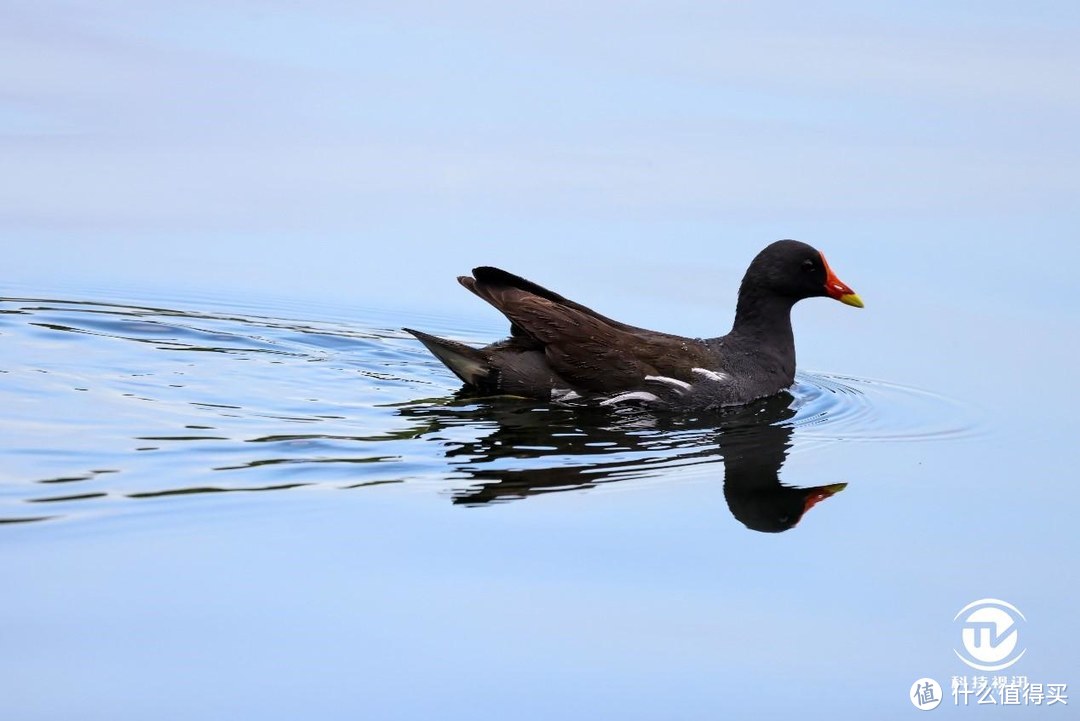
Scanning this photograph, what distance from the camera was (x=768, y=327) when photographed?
1030cm

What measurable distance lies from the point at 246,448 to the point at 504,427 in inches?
68.9

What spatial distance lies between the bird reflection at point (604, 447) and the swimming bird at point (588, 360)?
0.13m

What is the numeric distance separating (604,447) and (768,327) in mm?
2450

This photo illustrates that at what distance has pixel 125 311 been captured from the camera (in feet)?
35.5

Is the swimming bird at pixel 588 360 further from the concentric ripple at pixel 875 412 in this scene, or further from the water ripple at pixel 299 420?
the concentric ripple at pixel 875 412

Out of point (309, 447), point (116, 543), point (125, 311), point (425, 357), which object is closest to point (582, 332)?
point (425, 357)

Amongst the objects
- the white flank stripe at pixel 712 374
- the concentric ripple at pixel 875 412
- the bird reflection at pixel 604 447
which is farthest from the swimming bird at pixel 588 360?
the concentric ripple at pixel 875 412

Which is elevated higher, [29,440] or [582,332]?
[582,332]

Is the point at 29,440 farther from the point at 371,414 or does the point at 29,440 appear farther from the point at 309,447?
the point at 371,414

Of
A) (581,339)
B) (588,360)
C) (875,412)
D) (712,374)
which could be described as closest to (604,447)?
(588,360)

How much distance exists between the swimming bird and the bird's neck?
0.06m

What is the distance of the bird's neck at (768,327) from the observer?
10.2 meters

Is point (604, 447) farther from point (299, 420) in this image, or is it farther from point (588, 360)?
point (299, 420)

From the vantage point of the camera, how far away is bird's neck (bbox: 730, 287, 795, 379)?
10227 millimetres
